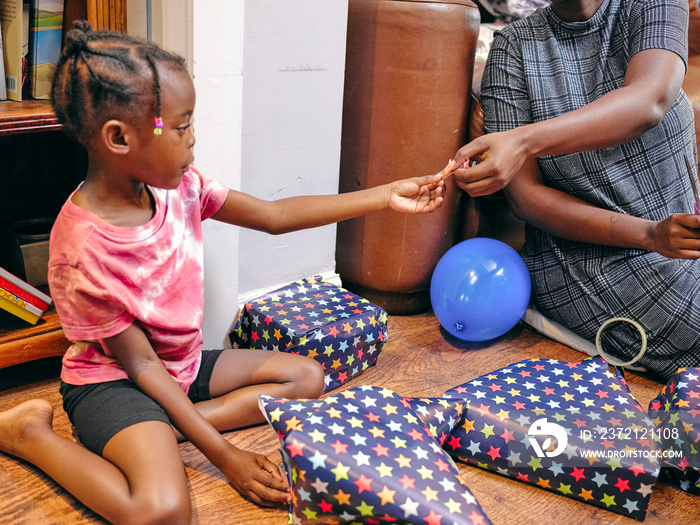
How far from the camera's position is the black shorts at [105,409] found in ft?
3.71

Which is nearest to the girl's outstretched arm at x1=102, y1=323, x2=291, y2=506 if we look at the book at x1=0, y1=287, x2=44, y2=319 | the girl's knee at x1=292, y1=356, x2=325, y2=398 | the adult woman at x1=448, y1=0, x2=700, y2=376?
the girl's knee at x1=292, y1=356, x2=325, y2=398

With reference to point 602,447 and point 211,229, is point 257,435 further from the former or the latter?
point 602,447

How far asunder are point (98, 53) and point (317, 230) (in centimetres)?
84

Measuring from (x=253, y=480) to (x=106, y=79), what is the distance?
0.68 m

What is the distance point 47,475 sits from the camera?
1.20 m

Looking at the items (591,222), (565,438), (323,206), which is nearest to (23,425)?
(323,206)

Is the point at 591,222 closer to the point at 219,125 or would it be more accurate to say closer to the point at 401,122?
the point at 401,122

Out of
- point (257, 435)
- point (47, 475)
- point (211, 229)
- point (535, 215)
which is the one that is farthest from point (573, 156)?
point (47, 475)

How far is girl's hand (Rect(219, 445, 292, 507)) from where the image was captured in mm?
1141

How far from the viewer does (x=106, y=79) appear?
1016 millimetres

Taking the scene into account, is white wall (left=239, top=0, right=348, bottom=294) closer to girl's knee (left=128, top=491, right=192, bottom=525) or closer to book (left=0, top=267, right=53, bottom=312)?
book (left=0, top=267, right=53, bottom=312)

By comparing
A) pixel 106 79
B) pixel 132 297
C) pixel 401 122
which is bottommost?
pixel 132 297

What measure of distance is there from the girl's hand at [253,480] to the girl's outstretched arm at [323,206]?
17.4 inches

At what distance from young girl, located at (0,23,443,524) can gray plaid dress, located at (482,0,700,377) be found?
790 mm
